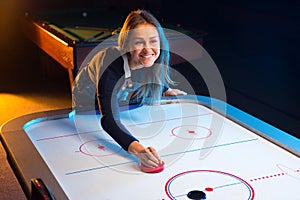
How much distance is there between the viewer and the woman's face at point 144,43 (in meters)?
1.75

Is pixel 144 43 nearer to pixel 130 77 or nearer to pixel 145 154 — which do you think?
pixel 130 77

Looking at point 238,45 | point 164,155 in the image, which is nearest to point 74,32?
point 164,155

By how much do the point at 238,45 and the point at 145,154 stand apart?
4.35m

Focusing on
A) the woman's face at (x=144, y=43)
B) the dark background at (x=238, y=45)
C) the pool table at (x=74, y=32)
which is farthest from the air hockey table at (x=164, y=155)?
the dark background at (x=238, y=45)

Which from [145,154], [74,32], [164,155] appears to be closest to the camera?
[145,154]

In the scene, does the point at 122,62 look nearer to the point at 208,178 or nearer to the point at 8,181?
the point at 208,178

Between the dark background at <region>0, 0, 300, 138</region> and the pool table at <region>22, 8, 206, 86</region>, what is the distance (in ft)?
1.16

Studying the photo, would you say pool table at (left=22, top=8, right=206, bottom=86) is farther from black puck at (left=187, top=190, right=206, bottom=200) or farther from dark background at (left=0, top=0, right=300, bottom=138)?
black puck at (left=187, top=190, right=206, bottom=200)

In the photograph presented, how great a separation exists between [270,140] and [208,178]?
406 millimetres

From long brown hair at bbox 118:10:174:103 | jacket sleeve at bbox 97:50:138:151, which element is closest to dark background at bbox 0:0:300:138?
long brown hair at bbox 118:10:174:103

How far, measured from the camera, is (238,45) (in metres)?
5.63

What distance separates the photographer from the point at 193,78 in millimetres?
4539

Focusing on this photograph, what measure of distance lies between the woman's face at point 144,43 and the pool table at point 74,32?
1.39 m

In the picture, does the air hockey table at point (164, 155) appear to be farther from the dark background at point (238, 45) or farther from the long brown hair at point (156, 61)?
the dark background at point (238, 45)
